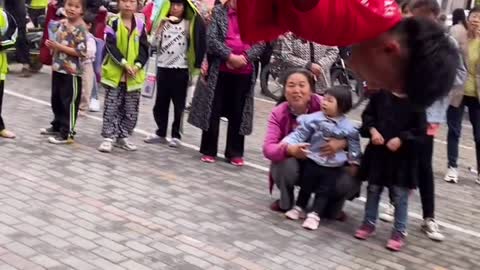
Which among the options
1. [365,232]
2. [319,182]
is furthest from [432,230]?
[319,182]

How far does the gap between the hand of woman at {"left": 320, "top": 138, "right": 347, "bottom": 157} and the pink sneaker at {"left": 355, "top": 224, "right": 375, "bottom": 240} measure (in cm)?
59

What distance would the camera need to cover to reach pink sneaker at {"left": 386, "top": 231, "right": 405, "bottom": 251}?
15.9ft

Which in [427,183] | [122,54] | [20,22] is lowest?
[427,183]

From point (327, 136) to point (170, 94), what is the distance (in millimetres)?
2432

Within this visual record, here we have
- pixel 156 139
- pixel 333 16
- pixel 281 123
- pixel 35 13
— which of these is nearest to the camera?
pixel 333 16

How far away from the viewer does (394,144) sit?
4840 mm

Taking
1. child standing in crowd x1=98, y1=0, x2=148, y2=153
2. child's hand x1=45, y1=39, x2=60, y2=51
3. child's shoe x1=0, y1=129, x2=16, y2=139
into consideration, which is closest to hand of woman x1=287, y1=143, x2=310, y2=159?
child standing in crowd x1=98, y1=0, x2=148, y2=153

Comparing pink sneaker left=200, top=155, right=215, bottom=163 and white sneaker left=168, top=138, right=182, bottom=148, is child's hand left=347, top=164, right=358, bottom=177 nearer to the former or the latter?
pink sneaker left=200, top=155, right=215, bottom=163

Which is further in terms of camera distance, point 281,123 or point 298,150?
point 281,123

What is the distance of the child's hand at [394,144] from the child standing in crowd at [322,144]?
0.37m

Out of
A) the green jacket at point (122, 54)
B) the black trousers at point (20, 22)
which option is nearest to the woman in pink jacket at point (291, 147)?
the green jacket at point (122, 54)

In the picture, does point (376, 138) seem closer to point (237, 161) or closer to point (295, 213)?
point (295, 213)

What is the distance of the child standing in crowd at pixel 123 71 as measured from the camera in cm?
646

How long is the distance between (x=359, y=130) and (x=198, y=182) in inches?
60.4
